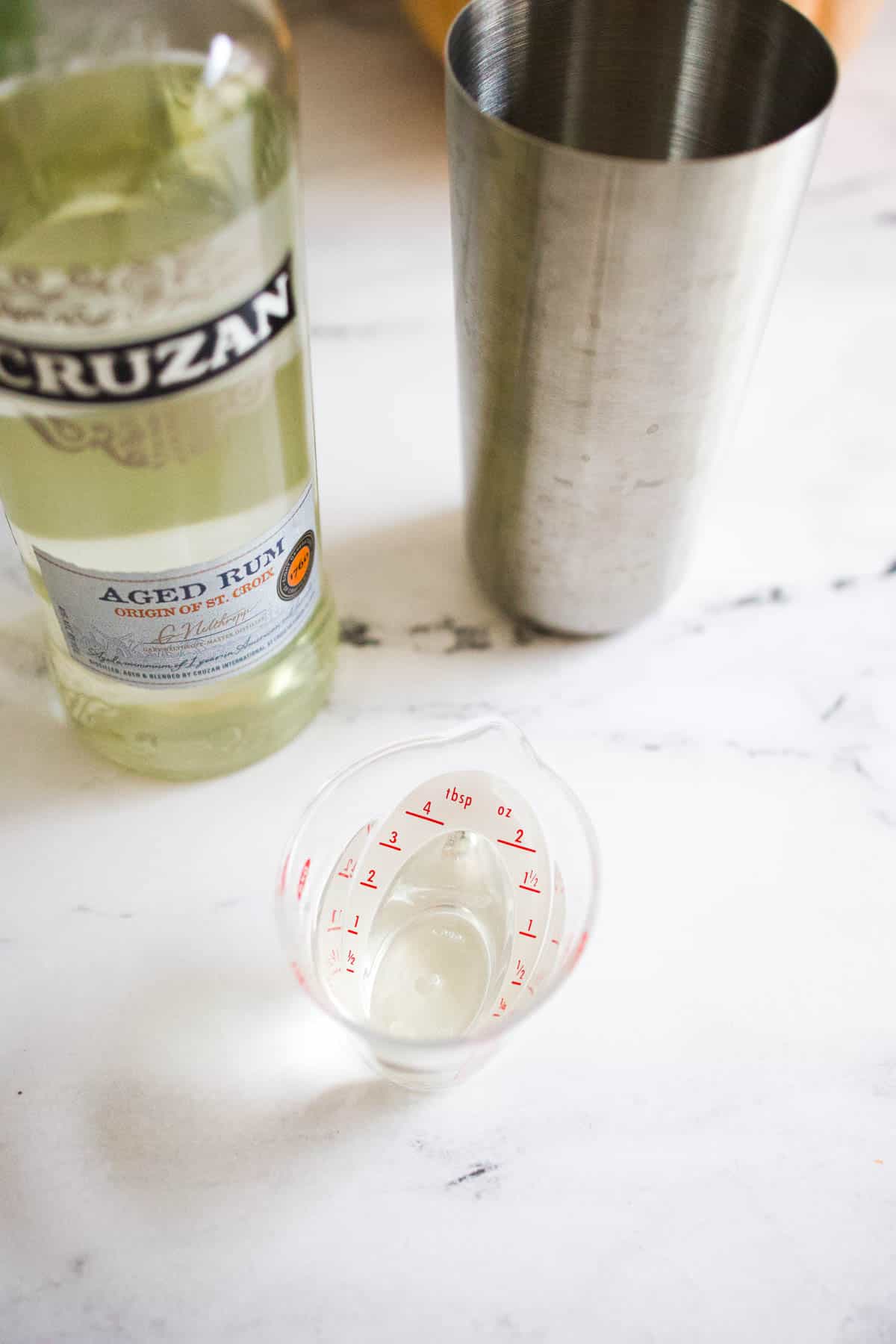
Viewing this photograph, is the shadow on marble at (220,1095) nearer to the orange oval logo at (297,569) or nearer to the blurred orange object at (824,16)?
the orange oval logo at (297,569)

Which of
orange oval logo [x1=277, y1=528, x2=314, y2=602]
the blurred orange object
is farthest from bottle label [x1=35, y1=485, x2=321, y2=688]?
the blurred orange object

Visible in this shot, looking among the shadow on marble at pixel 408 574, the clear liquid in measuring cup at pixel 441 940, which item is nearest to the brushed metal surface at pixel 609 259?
the shadow on marble at pixel 408 574

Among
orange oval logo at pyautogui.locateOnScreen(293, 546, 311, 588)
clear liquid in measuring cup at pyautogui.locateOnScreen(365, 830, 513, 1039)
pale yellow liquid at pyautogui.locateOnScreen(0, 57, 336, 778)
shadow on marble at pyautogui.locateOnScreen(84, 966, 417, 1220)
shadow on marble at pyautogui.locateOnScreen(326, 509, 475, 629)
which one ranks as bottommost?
shadow on marble at pyautogui.locateOnScreen(84, 966, 417, 1220)

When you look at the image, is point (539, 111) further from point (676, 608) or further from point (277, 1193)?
point (277, 1193)

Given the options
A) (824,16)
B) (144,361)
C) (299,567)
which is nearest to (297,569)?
(299,567)

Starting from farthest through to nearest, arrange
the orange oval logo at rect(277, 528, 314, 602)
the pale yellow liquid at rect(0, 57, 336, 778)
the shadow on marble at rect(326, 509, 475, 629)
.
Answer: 1. the shadow on marble at rect(326, 509, 475, 629)
2. the orange oval logo at rect(277, 528, 314, 602)
3. the pale yellow liquid at rect(0, 57, 336, 778)

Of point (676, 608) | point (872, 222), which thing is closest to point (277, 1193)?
point (676, 608)

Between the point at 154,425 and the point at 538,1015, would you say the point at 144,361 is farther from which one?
the point at 538,1015

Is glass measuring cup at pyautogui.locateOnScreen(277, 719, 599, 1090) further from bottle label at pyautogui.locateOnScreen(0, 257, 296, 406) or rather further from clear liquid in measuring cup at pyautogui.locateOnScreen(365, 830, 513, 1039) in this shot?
bottle label at pyautogui.locateOnScreen(0, 257, 296, 406)
